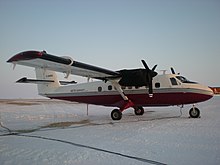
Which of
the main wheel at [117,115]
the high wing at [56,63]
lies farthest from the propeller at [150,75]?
the main wheel at [117,115]

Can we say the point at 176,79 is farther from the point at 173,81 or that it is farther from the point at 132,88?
the point at 132,88

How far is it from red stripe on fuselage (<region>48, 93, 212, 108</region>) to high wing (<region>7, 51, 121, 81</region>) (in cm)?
158

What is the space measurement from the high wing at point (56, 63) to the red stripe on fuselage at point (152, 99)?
1.58m

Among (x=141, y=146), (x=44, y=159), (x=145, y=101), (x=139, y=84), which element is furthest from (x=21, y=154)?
(x=145, y=101)

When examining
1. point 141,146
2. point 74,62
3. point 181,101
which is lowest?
point 141,146

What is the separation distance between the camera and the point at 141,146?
5184 mm

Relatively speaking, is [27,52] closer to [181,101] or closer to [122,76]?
[122,76]

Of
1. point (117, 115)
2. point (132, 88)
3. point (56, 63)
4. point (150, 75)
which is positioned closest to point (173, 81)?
point (150, 75)

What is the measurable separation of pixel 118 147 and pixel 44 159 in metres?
1.83

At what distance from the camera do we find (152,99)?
1205 cm

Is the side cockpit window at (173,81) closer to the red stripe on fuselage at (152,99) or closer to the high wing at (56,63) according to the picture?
the red stripe on fuselage at (152,99)

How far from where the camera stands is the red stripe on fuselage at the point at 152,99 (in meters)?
11.0

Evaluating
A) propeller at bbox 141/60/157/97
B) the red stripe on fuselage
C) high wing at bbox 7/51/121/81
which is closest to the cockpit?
the red stripe on fuselage

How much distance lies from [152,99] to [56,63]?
6008 mm
